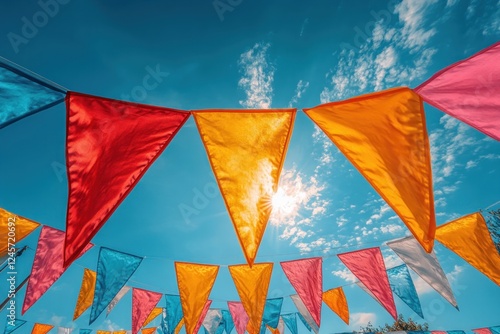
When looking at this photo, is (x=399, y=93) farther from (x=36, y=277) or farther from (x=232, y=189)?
(x=36, y=277)

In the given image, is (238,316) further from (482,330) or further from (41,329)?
(482,330)

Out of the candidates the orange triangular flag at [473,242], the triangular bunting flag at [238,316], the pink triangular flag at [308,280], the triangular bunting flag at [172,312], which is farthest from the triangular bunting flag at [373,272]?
the triangular bunting flag at [172,312]

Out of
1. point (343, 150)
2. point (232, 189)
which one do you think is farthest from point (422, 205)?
point (232, 189)

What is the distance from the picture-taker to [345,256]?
25.1 ft

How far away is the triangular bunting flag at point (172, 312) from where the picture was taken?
9.16 meters

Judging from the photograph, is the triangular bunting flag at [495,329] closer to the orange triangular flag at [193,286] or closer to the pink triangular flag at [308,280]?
the pink triangular flag at [308,280]

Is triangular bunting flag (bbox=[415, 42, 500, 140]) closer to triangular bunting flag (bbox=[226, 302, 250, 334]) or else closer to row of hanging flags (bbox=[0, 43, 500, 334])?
row of hanging flags (bbox=[0, 43, 500, 334])

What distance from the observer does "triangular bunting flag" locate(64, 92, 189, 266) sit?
9.55 feet

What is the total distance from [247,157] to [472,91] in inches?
118

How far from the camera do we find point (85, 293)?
27.4 feet

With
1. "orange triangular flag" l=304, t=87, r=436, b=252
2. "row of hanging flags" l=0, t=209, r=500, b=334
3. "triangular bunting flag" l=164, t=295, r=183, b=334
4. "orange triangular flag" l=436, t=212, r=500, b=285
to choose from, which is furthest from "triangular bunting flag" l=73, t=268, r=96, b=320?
"orange triangular flag" l=436, t=212, r=500, b=285

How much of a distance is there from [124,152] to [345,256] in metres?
7.06

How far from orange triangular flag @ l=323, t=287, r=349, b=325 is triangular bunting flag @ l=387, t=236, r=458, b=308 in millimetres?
4354

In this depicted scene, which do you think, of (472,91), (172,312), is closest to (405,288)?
(472,91)
